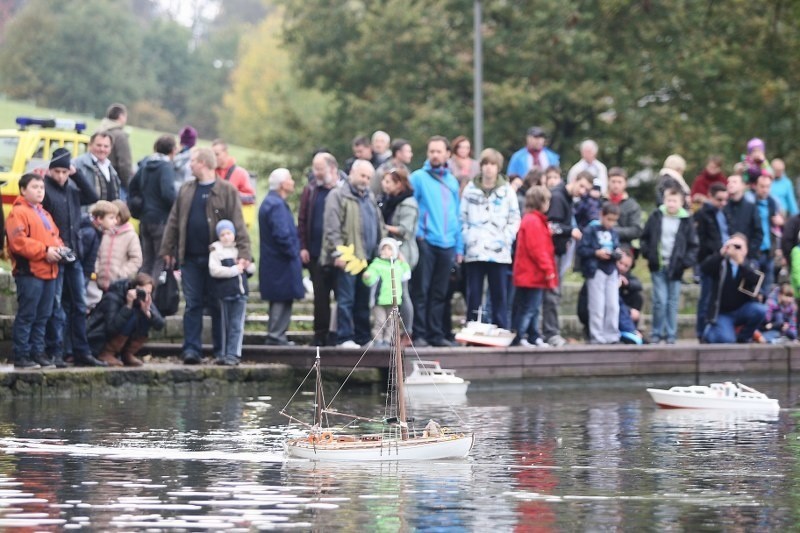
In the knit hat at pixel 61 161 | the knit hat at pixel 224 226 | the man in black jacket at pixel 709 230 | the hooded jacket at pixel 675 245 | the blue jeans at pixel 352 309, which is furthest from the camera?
the man in black jacket at pixel 709 230

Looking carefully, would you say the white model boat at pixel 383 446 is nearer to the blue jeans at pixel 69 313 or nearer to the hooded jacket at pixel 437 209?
the blue jeans at pixel 69 313

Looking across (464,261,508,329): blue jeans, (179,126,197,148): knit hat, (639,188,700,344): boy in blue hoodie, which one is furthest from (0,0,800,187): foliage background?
(179,126,197,148): knit hat

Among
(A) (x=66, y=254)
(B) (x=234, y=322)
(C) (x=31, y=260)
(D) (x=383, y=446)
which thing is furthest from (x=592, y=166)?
(D) (x=383, y=446)

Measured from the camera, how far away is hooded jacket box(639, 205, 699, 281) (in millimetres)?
24844

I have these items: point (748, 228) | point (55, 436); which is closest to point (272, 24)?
point (748, 228)

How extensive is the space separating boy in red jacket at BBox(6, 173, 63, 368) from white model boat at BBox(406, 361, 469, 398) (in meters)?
4.05

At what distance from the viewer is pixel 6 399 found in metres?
18.9

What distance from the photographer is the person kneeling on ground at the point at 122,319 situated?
20391 millimetres

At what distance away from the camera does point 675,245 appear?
2489cm

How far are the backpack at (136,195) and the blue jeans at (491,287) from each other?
4.05 metres

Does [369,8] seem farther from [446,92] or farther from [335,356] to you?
[335,356]

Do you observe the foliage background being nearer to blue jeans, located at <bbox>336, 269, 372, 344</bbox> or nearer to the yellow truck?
the yellow truck

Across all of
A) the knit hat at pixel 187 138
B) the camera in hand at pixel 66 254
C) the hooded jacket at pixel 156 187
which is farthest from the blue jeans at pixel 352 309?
the knit hat at pixel 187 138

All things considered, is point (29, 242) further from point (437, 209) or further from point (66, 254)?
point (437, 209)
